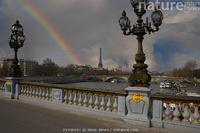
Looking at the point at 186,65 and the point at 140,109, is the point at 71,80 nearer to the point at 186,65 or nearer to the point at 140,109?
the point at 186,65

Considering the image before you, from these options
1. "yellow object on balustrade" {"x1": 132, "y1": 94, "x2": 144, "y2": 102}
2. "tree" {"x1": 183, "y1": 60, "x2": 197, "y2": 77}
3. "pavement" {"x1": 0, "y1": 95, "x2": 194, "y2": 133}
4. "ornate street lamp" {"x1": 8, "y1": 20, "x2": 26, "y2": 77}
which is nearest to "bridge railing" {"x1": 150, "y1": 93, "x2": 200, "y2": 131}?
"pavement" {"x1": 0, "y1": 95, "x2": 194, "y2": 133}

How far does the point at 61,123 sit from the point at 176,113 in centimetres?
365

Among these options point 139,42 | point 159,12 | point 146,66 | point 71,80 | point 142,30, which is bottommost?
point 71,80

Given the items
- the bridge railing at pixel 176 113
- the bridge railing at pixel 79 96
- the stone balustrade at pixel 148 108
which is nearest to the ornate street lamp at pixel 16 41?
the bridge railing at pixel 79 96

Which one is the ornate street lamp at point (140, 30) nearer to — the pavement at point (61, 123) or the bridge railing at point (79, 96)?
the bridge railing at point (79, 96)

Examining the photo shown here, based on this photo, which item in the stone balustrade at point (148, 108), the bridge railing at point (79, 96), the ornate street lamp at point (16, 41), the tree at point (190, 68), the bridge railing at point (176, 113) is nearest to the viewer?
the bridge railing at point (176, 113)

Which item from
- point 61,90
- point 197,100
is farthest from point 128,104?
point 61,90

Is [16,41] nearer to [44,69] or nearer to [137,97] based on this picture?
[137,97]

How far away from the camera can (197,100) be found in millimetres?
4391

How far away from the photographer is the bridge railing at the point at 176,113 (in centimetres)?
449

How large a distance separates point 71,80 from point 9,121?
315 ft

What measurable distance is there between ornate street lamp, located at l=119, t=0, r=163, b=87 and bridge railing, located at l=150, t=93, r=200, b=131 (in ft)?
2.24

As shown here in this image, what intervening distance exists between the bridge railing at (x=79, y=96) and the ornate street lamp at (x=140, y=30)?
72 cm

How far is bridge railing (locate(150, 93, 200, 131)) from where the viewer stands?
14.7 ft
